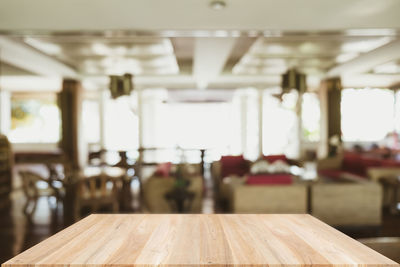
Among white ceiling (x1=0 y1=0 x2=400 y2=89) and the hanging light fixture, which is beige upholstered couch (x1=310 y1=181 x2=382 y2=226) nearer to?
white ceiling (x1=0 y1=0 x2=400 y2=89)

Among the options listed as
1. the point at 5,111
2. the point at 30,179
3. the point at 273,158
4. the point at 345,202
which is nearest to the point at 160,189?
the point at 30,179

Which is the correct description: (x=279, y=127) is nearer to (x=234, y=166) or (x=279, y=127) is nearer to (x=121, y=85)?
(x=234, y=166)

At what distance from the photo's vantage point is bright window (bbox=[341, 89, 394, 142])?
11.5 meters

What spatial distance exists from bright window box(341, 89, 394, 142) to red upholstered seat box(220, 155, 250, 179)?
22.9ft

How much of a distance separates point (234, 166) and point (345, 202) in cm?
258

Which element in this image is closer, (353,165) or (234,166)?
(234,166)

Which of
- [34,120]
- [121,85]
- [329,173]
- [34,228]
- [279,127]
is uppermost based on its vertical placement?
[121,85]

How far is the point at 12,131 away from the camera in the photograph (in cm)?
1230

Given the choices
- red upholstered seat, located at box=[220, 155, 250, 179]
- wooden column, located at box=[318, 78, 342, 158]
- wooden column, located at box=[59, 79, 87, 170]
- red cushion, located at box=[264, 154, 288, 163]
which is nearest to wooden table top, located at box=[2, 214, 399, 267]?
red upholstered seat, located at box=[220, 155, 250, 179]

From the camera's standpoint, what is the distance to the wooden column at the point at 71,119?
332 inches

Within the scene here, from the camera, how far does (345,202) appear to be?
3805 mm

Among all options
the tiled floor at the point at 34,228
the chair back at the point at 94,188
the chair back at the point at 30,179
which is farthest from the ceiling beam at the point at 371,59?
the chair back at the point at 30,179

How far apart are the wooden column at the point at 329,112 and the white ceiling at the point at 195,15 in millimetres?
5056

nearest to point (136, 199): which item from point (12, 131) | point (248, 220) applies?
point (248, 220)
